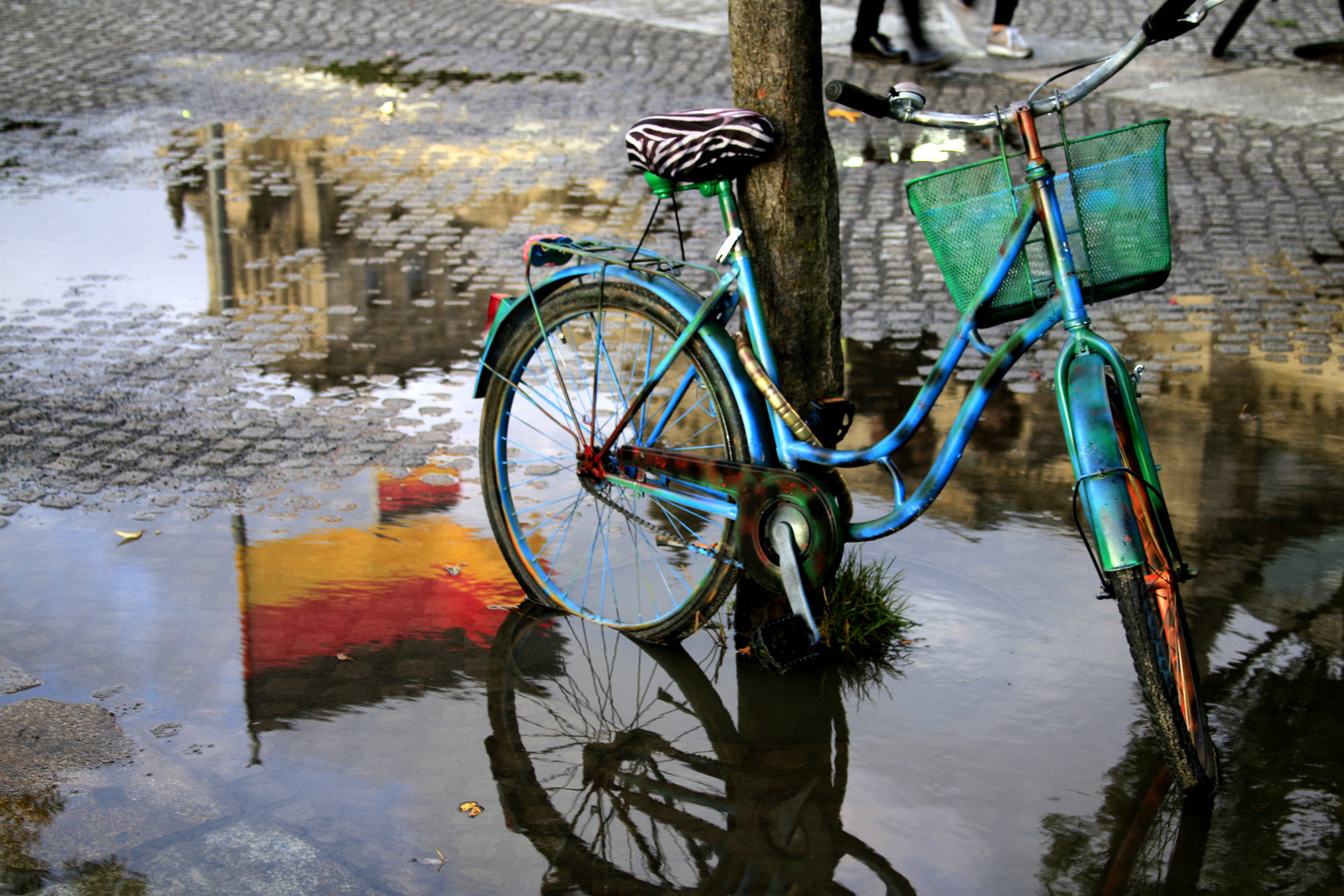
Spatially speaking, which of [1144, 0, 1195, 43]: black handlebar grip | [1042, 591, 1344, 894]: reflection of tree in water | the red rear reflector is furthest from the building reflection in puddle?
[1144, 0, 1195, 43]: black handlebar grip

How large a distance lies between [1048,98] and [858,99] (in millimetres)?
437

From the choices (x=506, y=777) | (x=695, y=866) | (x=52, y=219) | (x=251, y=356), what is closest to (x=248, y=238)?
(x=52, y=219)

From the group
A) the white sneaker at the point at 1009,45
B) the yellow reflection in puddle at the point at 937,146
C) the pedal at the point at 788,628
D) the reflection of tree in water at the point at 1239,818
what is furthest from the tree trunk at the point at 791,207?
the white sneaker at the point at 1009,45

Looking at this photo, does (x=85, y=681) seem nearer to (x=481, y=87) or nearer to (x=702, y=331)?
(x=702, y=331)

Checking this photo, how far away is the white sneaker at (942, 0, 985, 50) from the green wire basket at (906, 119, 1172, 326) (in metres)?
10.7

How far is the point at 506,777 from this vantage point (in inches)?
124

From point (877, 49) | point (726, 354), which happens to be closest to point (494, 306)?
point (726, 354)

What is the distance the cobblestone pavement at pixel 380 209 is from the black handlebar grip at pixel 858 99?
266 cm

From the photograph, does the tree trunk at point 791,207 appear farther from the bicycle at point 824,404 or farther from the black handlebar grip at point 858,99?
the black handlebar grip at point 858,99

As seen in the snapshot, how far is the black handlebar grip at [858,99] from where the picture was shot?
115 inches

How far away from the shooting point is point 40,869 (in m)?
2.74

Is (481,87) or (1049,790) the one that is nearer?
(1049,790)

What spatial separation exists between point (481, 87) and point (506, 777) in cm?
996

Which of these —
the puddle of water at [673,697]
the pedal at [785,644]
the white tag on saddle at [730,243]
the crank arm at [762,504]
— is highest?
the white tag on saddle at [730,243]
